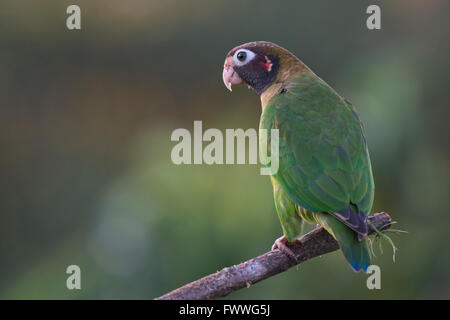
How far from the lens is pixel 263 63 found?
Result: 345 cm

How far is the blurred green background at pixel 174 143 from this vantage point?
14.6 feet

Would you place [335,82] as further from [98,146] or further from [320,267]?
[98,146]

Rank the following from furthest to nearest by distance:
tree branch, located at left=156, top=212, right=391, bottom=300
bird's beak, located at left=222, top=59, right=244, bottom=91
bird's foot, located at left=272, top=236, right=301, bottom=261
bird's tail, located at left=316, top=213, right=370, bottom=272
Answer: bird's beak, located at left=222, top=59, right=244, bottom=91 → bird's foot, located at left=272, top=236, right=301, bottom=261 → bird's tail, located at left=316, top=213, right=370, bottom=272 → tree branch, located at left=156, top=212, right=391, bottom=300

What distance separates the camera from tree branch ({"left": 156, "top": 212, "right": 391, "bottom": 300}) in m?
2.37

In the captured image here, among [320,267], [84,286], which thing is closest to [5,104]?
[84,286]

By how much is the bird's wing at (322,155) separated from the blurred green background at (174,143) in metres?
1.51

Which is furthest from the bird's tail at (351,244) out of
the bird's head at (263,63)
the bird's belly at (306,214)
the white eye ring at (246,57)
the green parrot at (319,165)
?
the white eye ring at (246,57)

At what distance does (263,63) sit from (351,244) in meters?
1.39

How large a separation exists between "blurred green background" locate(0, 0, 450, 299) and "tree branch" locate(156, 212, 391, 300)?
1.35 metres

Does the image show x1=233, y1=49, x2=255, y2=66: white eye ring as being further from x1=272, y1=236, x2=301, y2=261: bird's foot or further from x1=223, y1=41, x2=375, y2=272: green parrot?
x1=272, y1=236, x2=301, y2=261: bird's foot

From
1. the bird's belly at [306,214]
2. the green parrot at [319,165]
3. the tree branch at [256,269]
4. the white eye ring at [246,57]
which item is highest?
the white eye ring at [246,57]

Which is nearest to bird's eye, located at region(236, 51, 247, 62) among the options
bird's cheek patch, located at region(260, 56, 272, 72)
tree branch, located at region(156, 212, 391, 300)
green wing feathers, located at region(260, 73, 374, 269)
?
bird's cheek patch, located at region(260, 56, 272, 72)

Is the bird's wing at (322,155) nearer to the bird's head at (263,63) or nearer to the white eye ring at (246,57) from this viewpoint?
the bird's head at (263,63)

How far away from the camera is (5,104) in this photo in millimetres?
6438
